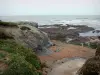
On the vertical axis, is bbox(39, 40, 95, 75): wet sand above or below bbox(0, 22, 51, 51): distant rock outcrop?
below

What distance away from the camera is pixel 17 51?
47.5ft

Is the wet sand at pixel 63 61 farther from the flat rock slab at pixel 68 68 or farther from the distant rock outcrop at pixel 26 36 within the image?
the distant rock outcrop at pixel 26 36

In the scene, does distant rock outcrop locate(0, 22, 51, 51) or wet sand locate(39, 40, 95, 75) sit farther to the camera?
distant rock outcrop locate(0, 22, 51, 51)

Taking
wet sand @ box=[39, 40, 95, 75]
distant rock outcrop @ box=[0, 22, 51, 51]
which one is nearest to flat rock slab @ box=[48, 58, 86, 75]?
wet sand @ box=[39, 40, 95, 75]

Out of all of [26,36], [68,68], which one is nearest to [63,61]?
[68,68]

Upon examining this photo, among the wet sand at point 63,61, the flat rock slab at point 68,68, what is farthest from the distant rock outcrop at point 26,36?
the flat rock slab at point 68,68

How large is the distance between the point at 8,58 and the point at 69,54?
9566 millimetres

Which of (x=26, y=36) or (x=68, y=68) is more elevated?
(x=26, y=36)

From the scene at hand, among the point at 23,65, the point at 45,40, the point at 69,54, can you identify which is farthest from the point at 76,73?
the point at 45,40

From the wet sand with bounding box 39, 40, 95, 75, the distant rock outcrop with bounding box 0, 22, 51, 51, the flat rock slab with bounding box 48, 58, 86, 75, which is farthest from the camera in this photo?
the distant rock outcrop with bounding box 0, 22, 51, 51

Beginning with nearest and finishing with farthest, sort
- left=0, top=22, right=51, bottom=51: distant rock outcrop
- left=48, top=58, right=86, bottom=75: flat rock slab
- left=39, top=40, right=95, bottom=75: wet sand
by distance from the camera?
left=48, top=58, right=86, bottom=75: flat rock slab, left=39, top=40, right=95, bottom=75: wet sand, left=0, top=22, right=51, bottom=51: distant rock outcrop

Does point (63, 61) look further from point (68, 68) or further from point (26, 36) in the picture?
point (26, 36)

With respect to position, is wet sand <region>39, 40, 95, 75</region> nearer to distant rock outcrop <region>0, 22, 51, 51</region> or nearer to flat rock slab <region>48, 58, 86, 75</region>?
flat rock slab <region>48, 58, 86, 75</region>

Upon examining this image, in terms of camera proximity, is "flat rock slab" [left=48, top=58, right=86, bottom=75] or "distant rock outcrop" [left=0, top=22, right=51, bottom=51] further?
"distant rock outcrop" [left=0, top=22, right=51, bottom=51]
